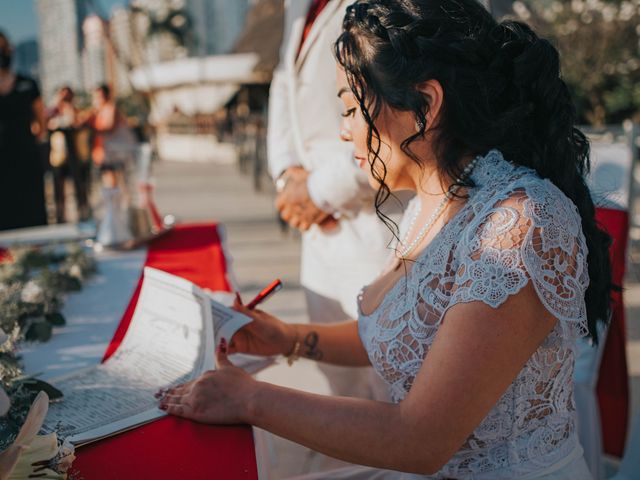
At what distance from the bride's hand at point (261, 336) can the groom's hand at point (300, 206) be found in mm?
450

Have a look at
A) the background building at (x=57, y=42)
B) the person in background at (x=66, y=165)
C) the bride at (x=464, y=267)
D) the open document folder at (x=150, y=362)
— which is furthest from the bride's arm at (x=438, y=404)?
the background building at (x=57, y=42)

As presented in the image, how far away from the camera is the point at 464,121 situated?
97cm

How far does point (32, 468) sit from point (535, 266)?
655mm

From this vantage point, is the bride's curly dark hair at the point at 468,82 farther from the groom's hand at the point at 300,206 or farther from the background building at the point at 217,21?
the background building at the point at 217,21

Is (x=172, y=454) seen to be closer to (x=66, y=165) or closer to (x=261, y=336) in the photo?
(x=261, y=336)

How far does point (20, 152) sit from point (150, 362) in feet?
14.3

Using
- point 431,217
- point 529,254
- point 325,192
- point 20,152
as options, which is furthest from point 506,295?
point 20,152

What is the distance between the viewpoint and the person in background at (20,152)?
4699 mm

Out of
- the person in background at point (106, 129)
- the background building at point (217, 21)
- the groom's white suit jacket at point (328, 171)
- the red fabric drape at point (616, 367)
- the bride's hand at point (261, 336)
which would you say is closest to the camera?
the bride's hand at point (261, 336)

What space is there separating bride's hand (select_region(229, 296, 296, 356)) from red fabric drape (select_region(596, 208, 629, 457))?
1.06 m

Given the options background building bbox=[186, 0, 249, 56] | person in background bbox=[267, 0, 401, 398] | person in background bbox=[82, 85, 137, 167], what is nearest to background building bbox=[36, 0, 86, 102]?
background building bbox=[186, 0, 249, 56]

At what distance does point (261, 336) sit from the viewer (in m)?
1.25

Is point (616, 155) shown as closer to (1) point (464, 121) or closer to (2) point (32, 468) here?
(1) point (464, 121)

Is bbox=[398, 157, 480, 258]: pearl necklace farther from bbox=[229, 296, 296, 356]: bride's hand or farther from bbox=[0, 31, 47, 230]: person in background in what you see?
bbox=[0, 31, 47, 230]: person in background
